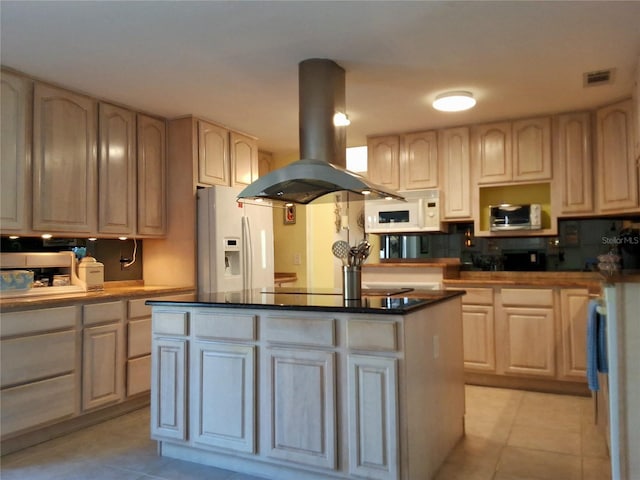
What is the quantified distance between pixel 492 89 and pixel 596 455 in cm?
248

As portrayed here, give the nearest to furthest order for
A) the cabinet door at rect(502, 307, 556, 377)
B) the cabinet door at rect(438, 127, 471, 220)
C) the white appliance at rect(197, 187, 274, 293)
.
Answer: the cabinet door at rect(502, 307, 556, 377) → the white appliance at rect(197, 187, 274, 293) → the cabinet door at rect(438, 127, 471, 220)

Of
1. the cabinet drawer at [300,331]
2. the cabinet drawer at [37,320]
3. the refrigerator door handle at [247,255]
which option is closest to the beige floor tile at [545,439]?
the cabinet drawer at [300,331]

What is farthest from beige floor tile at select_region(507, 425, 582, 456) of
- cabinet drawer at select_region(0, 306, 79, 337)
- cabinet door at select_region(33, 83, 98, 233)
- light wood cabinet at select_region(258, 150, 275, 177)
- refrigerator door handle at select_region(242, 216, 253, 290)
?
light wood cabinet at select_region(258, 150, 275, 177)

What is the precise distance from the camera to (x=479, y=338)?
4078 millimetres

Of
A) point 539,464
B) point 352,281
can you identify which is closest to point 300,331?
point 352,281

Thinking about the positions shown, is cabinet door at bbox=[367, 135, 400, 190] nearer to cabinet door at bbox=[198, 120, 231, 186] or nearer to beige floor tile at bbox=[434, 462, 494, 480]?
cabinet door at bbox=[198, 120, 231, 186]

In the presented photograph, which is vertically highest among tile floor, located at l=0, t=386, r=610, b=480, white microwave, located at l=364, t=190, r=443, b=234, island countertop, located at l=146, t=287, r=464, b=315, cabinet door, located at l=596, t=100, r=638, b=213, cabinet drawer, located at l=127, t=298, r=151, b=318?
cabinet door, located at l=596, t=100, r=638, b=213

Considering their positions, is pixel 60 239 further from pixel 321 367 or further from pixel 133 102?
pixel 321 367

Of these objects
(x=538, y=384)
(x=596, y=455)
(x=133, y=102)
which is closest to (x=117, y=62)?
(x=133, y=102)

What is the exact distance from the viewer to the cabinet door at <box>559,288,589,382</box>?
375 cm

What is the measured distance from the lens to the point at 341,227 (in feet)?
17.9

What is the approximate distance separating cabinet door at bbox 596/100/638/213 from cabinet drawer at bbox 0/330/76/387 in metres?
4.09

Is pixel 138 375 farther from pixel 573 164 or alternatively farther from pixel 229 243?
pixel 573 164

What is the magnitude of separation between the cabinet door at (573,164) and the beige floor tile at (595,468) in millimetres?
2187
